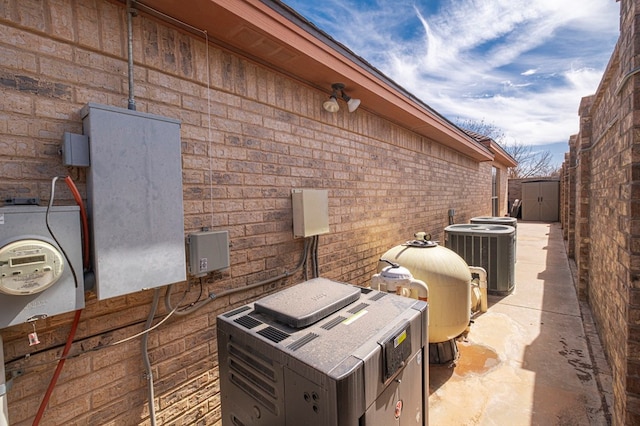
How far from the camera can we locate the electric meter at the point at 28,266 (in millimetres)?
1048

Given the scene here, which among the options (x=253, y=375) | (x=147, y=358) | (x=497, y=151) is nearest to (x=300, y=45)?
(x=253, y=375)

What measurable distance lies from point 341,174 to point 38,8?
7.84ft

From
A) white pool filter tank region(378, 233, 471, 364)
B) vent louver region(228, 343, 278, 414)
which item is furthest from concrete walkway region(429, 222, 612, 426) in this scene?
vent louver region(228, 343, 278, 414)

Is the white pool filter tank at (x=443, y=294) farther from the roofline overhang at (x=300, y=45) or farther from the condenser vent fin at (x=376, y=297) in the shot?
the roofline overhang at (x=300, y=45)

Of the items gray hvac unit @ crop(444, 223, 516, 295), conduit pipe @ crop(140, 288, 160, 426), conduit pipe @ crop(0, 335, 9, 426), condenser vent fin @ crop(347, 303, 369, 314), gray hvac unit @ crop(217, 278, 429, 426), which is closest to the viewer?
gray hvac unit @ crop(217, 278, 429, 426)

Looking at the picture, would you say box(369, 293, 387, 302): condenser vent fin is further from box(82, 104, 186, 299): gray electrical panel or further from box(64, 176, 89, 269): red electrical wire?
box(64, 176, 89, 269): red electrical wire

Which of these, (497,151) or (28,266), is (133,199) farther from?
(497,151)

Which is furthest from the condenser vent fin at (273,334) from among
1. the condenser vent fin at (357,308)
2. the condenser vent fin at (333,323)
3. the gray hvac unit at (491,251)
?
the gray hvac unit at (491,251)

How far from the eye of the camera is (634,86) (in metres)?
1.63

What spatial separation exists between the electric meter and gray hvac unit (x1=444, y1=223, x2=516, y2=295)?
479cm

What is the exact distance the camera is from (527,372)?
2676mm

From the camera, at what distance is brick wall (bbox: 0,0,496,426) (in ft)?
4.20

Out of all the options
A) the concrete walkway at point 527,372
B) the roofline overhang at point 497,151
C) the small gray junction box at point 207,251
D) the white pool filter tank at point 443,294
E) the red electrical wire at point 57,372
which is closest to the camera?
the red electrical wire at point 57,372

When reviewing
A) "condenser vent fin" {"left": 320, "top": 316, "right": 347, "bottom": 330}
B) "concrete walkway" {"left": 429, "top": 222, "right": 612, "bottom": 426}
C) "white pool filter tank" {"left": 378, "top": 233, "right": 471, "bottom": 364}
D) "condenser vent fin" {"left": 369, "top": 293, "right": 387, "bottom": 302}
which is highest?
"condenser vent fin" {"left": 369, "top": 293, "right": 387, "bottom": 302}
